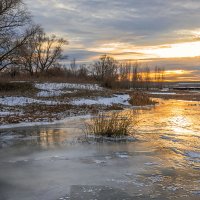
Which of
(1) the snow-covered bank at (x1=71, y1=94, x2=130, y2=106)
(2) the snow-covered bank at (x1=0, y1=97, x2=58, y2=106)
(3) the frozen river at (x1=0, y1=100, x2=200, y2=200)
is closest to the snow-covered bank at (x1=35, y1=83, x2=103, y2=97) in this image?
(1) the snow-covered bank at (x1=71, y1=94, x2=130, y2=106)

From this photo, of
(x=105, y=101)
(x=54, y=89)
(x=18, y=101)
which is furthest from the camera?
(x=54, y=89)

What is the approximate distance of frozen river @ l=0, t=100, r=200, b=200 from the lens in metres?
6.50

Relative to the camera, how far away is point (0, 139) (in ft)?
40.9

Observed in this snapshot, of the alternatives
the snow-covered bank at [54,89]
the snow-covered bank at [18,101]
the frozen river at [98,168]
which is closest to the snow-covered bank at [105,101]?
the snow-covered bank at [18,101]

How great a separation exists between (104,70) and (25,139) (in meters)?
82.1

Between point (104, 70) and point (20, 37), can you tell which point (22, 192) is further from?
point (104, 70)

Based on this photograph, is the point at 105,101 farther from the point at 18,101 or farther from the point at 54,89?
the point at 18,101

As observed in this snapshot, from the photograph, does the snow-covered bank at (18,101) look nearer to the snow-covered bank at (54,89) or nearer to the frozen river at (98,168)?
the snow-covered bank at (54,89)

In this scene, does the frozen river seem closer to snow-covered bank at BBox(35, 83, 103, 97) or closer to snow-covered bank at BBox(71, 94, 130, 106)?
snow-covered bank at BBox(71, 94, 130, 106)

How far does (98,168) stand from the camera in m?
8.35

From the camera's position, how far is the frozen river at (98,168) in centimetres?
650

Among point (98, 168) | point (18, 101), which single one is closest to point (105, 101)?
point (18, 101)

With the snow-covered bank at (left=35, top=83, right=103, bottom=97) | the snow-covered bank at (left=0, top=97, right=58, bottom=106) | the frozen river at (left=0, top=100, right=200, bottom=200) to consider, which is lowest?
the frozen river at (left=0, top=100, right=200, bottom=200)

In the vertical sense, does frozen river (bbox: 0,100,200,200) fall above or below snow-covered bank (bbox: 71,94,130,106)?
below
